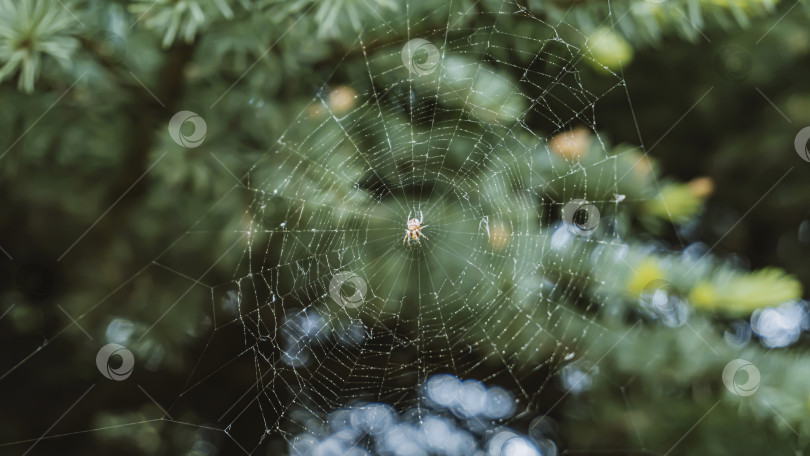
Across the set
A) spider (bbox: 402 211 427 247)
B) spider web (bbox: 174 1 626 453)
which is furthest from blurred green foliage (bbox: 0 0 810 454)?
spider (bbox: 402 211 427 247)

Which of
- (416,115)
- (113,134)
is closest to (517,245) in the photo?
(416,115)

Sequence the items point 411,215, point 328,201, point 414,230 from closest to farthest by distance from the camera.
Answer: point 328,201 → point 411,215 → point 414,230

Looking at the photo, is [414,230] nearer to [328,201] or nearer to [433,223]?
[433,223]

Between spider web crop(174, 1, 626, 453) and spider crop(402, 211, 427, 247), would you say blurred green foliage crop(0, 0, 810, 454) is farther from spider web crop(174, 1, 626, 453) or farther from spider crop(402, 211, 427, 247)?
spider crop(402, 211, 427, 247)

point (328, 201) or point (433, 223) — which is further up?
point (433, 223)

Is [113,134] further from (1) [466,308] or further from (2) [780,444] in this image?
(2) [780,444]

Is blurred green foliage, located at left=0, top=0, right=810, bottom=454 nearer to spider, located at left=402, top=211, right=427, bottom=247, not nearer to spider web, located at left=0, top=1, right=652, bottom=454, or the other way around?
spider web, located at left=0, top=1, right=652, bottom=454

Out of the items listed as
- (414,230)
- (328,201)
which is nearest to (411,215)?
(414,230)

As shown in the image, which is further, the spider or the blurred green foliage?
the spider
